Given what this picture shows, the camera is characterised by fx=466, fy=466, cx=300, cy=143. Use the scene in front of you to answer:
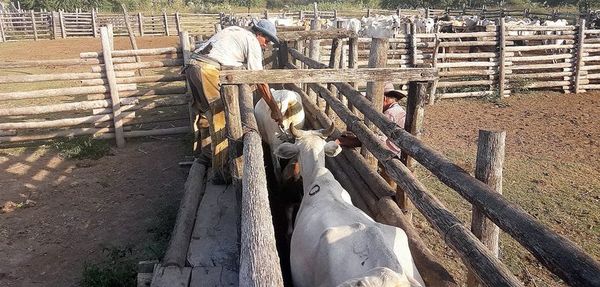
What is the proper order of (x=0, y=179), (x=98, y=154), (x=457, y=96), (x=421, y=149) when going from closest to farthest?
(x=421, y=149) → (x=0, y=179) → (x=98, y=154) → (x=457, y=96)

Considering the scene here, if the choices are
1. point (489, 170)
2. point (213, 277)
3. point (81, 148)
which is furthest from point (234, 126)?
point (81, 148)

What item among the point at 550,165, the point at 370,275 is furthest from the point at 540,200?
the point at 370,275

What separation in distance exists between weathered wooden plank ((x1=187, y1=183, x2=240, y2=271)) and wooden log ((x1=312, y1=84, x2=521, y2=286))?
130 cm

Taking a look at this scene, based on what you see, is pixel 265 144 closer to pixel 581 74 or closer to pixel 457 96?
pixel 457 96

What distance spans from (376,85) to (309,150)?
1181 millimetres

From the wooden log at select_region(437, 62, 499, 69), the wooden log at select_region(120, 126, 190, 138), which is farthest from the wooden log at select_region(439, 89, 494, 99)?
the wooden log at select_region(120, 126, 190, 138)

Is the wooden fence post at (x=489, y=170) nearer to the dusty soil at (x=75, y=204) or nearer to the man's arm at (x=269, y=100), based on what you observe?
the man's arm at (x=269, y=100)

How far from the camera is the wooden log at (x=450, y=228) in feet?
6.72

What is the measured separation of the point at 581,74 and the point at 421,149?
12.4m

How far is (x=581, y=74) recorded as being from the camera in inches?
514

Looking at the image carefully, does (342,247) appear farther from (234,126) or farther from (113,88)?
(113,88)

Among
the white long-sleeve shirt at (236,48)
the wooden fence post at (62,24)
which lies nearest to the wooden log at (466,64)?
the white long-sleeve shirt at (236,48)

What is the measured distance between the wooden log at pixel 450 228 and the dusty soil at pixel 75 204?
2.80 m

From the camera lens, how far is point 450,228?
2492 millimetres
